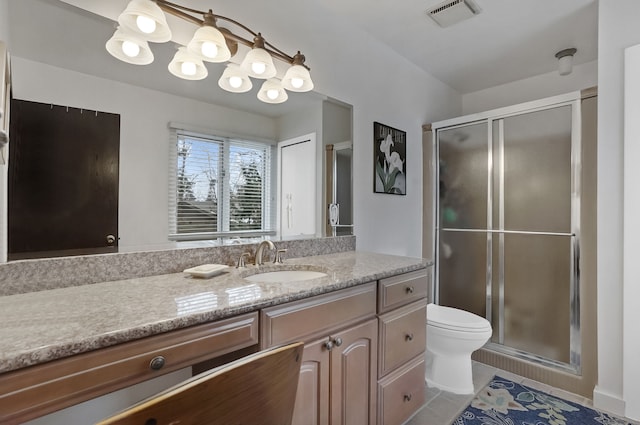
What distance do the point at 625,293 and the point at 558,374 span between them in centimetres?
74

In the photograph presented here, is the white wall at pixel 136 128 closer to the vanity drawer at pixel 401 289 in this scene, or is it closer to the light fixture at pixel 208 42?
the light fixture at pixel 208 42

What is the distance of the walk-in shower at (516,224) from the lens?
6.96 ft

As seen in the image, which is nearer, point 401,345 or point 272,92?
point 401,345

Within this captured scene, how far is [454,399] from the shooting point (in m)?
1.94

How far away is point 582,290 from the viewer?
2.00 metres

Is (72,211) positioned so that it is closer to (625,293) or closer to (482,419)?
(482,419)

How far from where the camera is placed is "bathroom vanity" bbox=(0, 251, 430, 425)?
63 cm

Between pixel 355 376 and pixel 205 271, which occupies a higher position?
pixel 205 271

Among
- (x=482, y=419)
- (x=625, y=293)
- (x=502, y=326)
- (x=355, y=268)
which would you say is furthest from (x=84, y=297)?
(x=502, y=326)

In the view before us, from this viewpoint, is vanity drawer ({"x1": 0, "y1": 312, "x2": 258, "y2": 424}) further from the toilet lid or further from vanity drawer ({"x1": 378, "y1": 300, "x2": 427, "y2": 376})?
the toilet lid

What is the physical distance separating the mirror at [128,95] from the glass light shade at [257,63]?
116mm

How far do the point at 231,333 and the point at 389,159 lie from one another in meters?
1.85

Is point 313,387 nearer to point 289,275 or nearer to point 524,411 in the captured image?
point 289,275

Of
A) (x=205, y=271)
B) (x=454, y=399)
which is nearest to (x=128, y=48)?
(x=205, y=271)
